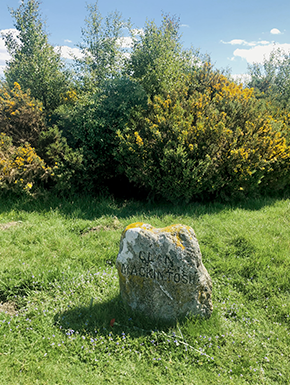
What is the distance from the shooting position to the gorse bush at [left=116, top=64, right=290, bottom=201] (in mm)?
6434

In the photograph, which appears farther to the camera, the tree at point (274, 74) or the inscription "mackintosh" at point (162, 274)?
the tree at point (274, 74)

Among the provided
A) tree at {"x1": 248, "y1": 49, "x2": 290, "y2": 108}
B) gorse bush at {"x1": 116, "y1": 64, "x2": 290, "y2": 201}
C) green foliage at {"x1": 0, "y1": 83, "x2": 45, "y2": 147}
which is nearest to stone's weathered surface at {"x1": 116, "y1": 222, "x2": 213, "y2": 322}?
gorse bush at {"x1": 116, "y1": 64, "x2": 290, "y2": 201}

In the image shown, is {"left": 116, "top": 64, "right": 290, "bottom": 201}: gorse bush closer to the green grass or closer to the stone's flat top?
the green grass

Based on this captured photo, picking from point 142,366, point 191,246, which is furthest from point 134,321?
point 191,246

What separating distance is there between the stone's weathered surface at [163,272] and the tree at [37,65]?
667 cm

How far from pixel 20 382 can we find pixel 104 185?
5.29 meters

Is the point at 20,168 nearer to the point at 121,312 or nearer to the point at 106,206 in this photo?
the point at 106,206

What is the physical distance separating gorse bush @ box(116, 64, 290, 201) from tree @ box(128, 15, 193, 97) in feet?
3.95

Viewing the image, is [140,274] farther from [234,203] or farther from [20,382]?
[234,203]

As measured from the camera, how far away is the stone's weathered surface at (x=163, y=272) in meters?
3.29

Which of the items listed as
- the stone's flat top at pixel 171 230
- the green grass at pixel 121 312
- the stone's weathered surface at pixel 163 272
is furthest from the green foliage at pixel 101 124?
the stone's weathered surface at pixel 163 272

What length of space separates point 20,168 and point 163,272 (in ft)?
15.9

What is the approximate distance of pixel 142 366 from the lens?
2.99 metres

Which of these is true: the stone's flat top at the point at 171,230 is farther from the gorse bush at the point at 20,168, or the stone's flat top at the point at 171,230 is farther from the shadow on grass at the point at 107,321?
the gorse bush at the point at 20,168
